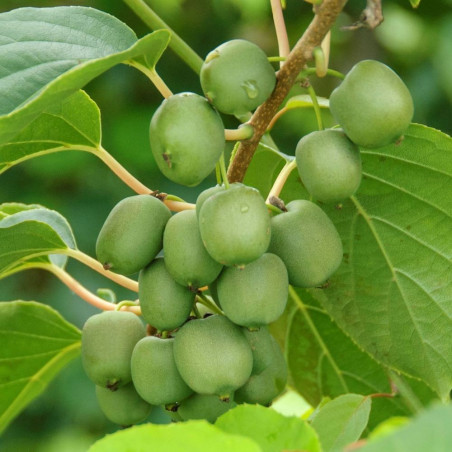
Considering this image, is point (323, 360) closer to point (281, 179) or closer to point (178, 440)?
point (281, 179)

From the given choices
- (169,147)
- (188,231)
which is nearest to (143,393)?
(188,231)

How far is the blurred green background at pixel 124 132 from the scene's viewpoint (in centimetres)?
Result: 314

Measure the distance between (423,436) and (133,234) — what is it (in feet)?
1.88

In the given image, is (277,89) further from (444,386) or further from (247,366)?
(444,386)

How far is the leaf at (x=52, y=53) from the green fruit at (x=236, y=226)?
198mm

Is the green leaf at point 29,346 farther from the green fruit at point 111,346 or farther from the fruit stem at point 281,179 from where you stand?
the fruit stem at point 281,179

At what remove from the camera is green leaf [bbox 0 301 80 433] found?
1.39 m

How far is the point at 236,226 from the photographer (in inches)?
35.6

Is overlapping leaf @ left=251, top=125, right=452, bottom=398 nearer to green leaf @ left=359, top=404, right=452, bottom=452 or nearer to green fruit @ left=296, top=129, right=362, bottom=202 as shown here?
green fruit @ left=296, top=129, right=362, bottom=202

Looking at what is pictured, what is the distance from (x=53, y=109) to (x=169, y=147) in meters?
0.34

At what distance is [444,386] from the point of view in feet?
4.01

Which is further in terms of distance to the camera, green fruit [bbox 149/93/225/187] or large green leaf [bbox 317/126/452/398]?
large green leaf [bbox 317/126/452/398]

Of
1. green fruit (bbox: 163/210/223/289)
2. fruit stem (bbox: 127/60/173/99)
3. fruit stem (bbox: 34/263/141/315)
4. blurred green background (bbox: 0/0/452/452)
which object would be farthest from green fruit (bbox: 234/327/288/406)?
blurred green background (bbox: 0/0/452/452)

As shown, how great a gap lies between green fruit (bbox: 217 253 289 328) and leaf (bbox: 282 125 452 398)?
0.30m
